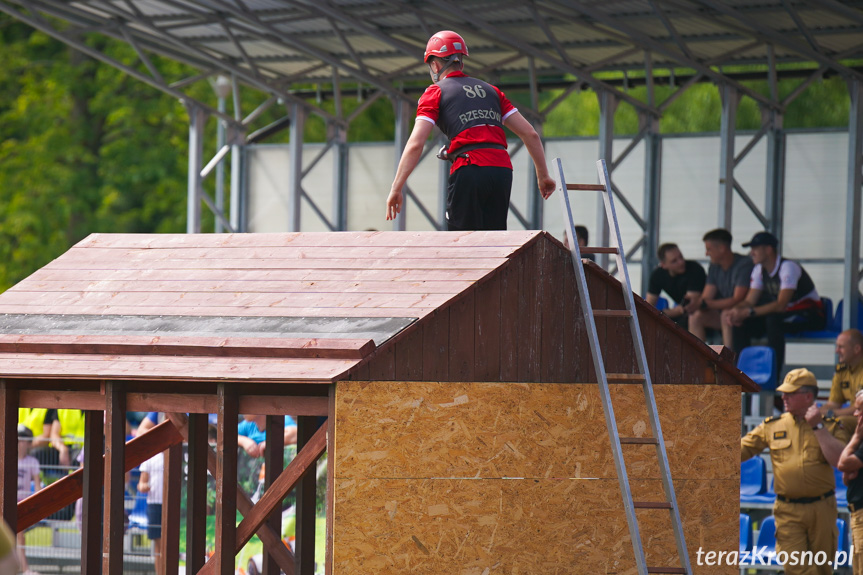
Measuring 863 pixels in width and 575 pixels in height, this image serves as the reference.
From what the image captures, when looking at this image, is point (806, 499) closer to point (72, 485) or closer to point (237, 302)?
point (237, 302)

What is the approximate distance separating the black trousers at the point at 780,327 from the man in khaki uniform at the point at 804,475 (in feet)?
12.0

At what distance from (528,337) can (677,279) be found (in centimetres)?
871

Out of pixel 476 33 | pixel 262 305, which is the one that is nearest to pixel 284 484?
pixel 262 305

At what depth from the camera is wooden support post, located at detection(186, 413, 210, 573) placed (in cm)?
852


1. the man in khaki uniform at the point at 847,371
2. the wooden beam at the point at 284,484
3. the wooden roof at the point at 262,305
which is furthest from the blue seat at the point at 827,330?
the wooden beam at the point at 284,484

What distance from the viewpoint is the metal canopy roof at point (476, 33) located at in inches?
622

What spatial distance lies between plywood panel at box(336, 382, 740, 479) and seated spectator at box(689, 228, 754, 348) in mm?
7036

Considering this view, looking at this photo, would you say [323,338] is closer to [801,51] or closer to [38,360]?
[38,360]

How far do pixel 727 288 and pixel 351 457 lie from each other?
9169mm

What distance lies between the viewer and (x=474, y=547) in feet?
22.5

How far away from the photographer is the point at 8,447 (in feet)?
25.1

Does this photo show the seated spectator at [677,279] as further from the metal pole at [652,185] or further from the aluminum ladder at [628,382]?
the aluminum ladder at [628,382]

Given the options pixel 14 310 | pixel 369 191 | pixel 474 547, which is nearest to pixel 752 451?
pixel 474 547

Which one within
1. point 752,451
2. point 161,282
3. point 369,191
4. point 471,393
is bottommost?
point 752,451
